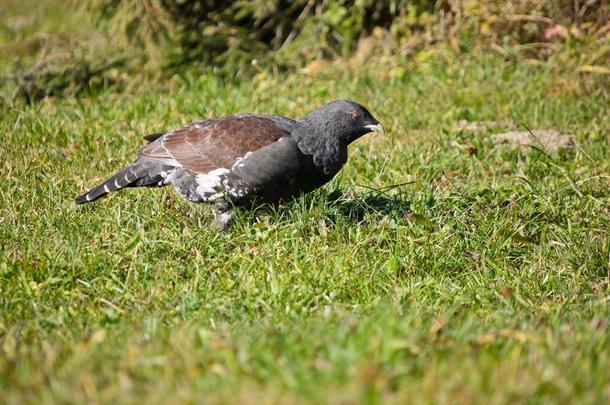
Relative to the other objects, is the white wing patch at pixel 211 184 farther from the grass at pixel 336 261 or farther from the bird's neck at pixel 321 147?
the bird's neck at pixel 321 147

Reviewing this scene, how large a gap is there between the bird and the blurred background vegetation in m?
3.65

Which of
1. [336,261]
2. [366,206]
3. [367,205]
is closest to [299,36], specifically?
[366,206]

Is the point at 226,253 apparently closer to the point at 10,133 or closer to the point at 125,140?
the point at 125,140

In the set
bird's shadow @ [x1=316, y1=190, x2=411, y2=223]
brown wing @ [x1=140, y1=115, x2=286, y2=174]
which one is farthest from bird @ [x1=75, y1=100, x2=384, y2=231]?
bird's shadow @ [x1=316, y1=190, x2=411, y2=223]

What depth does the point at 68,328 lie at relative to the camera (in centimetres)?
420

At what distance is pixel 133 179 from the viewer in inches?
222

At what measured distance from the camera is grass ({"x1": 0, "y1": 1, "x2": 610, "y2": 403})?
120 inches

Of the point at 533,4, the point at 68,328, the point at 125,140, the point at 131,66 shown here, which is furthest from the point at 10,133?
the point at 533,4

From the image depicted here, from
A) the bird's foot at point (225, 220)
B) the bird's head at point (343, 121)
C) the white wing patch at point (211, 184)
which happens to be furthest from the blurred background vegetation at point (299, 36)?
the bird's foot at point (225, 220)

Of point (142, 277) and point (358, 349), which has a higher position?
point (358, 349)

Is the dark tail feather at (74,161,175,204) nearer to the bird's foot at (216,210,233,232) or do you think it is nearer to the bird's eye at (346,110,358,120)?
the bird's foot at (216,210,233,232)

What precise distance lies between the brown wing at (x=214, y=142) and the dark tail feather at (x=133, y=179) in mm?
73

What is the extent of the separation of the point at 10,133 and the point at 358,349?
5.13 metres

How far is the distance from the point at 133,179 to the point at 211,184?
54 cm
